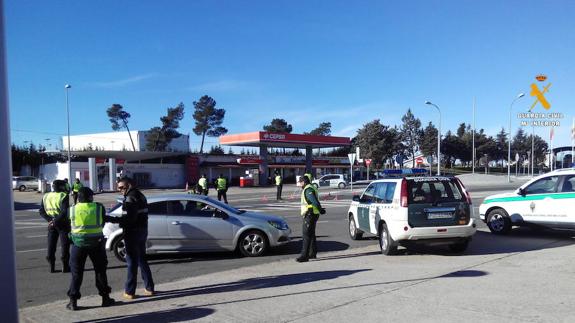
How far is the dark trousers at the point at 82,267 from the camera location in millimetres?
6273

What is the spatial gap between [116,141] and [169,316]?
8088 centimetres

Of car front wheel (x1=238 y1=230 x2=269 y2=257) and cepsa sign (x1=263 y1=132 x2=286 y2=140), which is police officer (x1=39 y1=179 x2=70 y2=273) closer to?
car front wheel (x1=238 y1=230 x2=269 y2=257)

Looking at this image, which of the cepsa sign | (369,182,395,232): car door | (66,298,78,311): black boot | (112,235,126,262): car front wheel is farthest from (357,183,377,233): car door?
the cepsa sign

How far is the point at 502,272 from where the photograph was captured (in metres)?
7.82

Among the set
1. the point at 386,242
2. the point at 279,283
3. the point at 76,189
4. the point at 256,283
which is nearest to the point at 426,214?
the point at 386,242

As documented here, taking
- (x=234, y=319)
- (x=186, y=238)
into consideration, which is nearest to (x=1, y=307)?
(x=234, y=319)

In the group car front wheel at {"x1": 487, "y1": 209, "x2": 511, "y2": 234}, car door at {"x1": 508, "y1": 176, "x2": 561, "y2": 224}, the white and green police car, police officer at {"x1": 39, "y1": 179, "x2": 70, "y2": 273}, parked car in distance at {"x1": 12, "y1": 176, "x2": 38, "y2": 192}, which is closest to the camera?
police officer at {"x1": 39, "y1": 179, "x2": 70, "y2": 273}

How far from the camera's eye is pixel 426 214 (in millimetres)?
9406

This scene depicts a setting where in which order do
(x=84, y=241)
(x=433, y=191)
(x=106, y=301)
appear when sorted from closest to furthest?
(x=84, y=241) < (x=106, y=301) < (x=433, y=191)

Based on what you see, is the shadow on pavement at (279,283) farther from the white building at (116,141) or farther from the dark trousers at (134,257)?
the white building at (116,141)

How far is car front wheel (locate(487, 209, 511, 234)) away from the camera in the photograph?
12612 mm

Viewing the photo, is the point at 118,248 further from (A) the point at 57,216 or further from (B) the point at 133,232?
(B) the point at 133,232

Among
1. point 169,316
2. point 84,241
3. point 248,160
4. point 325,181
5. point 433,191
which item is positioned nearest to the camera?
point 169,316

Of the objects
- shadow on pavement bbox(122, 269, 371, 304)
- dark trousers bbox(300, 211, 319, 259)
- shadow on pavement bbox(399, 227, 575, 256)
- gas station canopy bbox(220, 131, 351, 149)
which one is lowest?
shadow on pavement bbox(399, 227, 575, 256)
